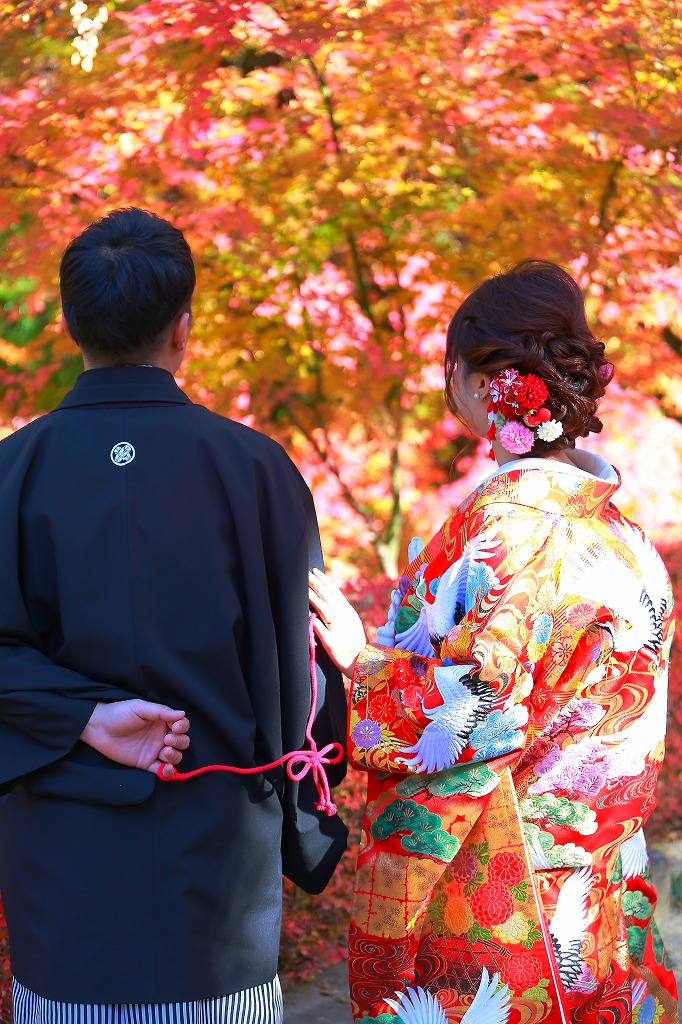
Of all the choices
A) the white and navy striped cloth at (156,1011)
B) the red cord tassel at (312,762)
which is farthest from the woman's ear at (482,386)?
the white and navy striped cloth at (156,1011)

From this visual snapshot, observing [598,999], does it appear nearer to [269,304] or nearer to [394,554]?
[269,304]

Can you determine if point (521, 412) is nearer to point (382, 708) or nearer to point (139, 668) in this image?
point (382, 708)

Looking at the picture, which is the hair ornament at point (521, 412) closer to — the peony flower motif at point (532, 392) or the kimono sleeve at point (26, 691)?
the peony flower motif at point (532, 392)

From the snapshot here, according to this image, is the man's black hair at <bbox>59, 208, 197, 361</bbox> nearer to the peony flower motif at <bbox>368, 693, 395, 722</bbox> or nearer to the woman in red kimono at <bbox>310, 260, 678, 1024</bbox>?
the woman in red kimono at <bbox>310, 260, 678, 1024</bbox>

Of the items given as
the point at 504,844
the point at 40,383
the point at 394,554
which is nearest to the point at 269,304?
the point at 40,383

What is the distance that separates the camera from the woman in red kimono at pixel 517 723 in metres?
1.85

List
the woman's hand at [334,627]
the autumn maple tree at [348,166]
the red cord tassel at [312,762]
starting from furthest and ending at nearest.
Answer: the autumn maple tree at [348,166]
the woman's hand at [334,627]
the red cord tassel at [312,762]

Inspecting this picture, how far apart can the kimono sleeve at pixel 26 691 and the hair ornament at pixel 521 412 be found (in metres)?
0.84

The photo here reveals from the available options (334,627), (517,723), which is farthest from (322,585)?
(517,723)

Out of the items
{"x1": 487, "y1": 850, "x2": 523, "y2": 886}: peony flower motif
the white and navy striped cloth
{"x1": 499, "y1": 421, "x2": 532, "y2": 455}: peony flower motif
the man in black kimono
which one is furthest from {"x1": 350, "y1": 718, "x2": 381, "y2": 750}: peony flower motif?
{"x1": 499, "y1": 421, "x2": 532, "y2": 455}: peony flower motif

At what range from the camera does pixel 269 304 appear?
5621 millimetres

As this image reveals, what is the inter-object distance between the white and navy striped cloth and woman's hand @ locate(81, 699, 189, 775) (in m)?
0.38

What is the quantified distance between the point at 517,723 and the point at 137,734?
64cm

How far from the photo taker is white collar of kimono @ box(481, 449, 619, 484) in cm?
197
